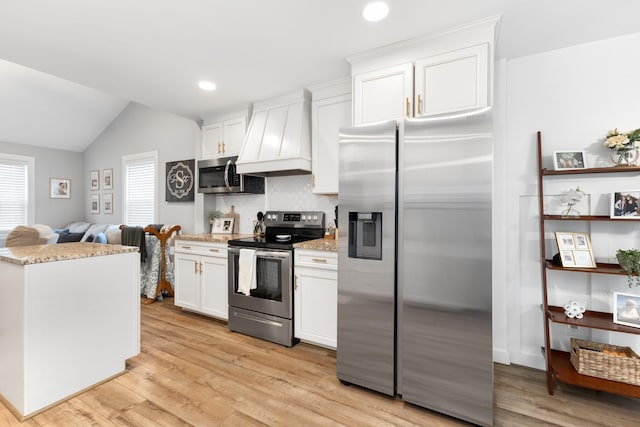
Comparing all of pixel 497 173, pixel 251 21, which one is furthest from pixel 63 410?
pixel 497 173

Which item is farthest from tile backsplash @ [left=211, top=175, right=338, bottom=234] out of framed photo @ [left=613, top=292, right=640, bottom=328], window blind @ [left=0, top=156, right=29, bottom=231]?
window blind @ [left=0, top=156, right=29, bottom=231]

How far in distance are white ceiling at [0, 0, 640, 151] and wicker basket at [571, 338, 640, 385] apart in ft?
7.02

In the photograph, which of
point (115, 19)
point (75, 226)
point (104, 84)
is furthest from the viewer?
point (75, 226)

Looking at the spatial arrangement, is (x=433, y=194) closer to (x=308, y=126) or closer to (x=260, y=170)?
(x=308, y=126)

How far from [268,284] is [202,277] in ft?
3.18

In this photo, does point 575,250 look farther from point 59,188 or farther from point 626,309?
point 59,188

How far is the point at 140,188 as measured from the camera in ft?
17.3

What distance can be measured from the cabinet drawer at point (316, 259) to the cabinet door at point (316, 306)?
0.04 metres

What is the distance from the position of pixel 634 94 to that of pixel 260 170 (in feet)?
9.96

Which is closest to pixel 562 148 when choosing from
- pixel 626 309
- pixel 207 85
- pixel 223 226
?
pixel 626 309

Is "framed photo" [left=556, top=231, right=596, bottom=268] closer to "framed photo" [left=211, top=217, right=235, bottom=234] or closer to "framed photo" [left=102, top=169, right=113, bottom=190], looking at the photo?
"framed photo" [left=211, top=217, right=235, bottom=234]

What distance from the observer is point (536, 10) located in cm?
181

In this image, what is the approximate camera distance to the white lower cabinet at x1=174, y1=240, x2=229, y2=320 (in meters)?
3.20

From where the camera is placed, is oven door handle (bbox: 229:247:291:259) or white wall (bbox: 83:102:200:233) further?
white wall (bbox: 83:102:200:233)
